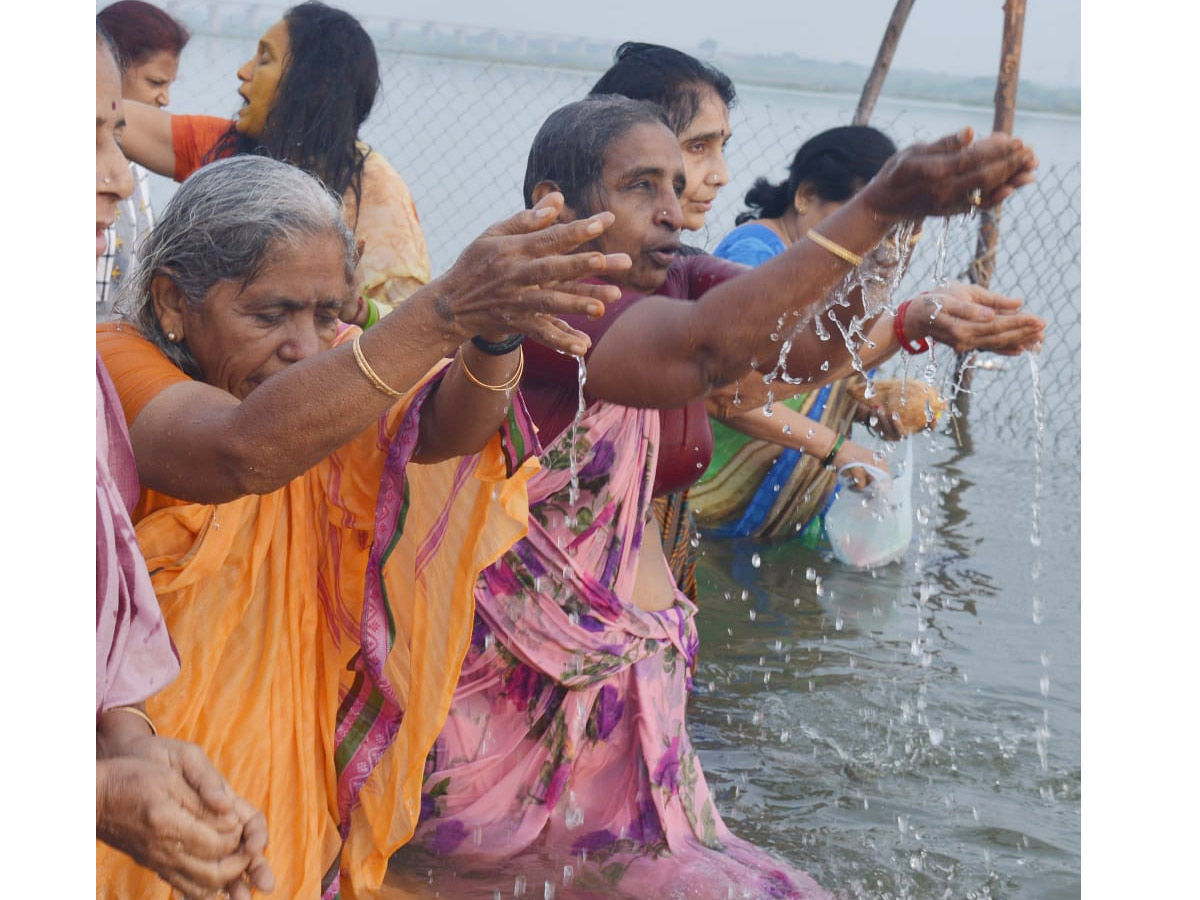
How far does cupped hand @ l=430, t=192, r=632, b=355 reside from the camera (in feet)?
6.70

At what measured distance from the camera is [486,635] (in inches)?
127

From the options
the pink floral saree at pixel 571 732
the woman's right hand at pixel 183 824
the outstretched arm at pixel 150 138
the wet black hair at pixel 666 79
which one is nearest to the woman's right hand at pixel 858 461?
the wet black hair at pixel 666 79

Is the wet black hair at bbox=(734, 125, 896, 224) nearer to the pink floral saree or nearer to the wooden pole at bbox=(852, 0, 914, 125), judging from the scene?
the pink floral saree

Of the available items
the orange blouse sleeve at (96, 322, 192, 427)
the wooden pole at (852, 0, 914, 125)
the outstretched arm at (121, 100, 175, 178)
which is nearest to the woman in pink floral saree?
the orange blouse sleeve at (96, 322, 192, 427)

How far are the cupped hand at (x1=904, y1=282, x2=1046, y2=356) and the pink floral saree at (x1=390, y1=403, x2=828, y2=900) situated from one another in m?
0.70

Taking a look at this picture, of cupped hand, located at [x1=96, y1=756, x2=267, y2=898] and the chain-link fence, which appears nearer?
cupped hand, located at [x1=96, y1=756, x2=267, y2=898]

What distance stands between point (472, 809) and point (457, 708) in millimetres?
229

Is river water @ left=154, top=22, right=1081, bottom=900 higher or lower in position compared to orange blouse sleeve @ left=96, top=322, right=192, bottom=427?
lower

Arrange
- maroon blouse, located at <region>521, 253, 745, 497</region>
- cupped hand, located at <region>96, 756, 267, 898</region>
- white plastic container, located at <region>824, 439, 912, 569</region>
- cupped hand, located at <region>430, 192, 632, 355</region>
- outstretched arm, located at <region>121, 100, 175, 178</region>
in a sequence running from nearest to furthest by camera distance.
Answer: cupped hand, located at <region>96, 756, 267, 898</region>, cupped hand, located at <region>430, 192, 632, 355</region>, maroon blouse, located at <region>521, 253, 745, 497</region>, outstretched arm, located at <region>121, 100, 175, 178</region>, white plastic container, located at <region>824, 439, 912, 569</region>

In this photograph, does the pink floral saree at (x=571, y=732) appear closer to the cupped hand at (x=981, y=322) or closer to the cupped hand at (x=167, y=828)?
the cupped hand at (x=981, y=322)

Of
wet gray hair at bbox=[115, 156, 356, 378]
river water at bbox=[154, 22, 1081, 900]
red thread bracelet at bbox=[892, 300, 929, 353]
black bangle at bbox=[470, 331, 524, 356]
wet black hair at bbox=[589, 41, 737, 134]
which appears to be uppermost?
wet black hair at bbox=[589, 41, 737, 134]

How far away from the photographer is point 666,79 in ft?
13.3

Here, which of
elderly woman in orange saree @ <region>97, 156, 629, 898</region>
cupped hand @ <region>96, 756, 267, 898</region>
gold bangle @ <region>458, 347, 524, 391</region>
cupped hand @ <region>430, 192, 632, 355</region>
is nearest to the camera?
cupped hand @ <region>96, 756, 267, 898</region>

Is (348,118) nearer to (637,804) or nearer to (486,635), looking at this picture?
(486,635)
